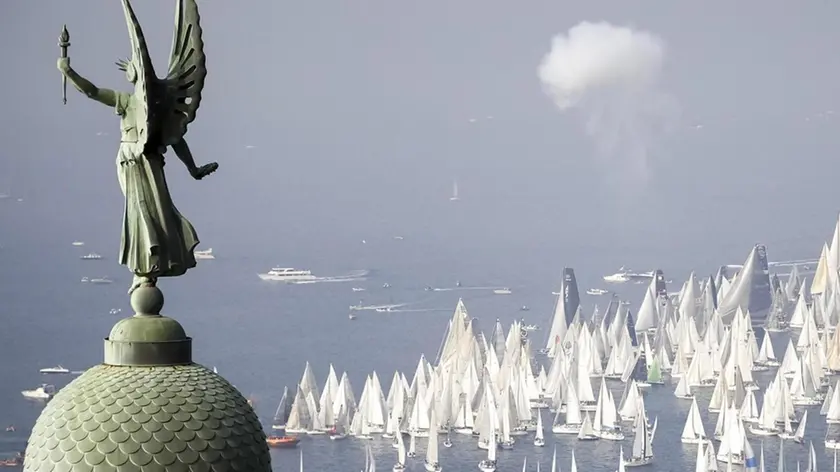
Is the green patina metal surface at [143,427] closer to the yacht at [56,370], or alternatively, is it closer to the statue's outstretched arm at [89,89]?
the statue's outstretched arm at [89,89]

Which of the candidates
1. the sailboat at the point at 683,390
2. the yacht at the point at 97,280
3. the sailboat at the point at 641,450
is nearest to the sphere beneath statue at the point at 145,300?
the yacht at the point at 97,280

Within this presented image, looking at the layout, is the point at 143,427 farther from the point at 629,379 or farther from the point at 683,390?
the point at 629,379

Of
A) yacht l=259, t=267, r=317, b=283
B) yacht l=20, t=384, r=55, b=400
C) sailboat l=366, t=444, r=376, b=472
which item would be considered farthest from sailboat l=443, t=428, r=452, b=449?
yacht l=20, t=384, r=55, b=400

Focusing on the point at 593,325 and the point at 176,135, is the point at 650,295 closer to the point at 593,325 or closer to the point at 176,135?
the point at 593,325

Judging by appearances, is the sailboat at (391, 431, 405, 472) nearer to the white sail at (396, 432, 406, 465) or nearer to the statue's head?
the white sail at (396, 432, 406, 465)

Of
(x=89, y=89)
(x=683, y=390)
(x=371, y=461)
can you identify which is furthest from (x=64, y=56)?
(x=683, y=390)
